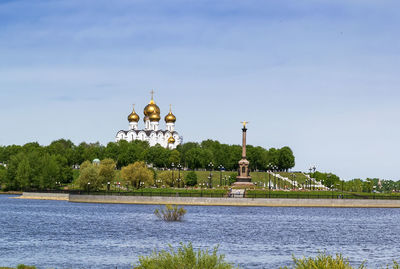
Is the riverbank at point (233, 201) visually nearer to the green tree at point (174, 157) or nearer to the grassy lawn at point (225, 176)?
the grassy lawn at point (225, 176)

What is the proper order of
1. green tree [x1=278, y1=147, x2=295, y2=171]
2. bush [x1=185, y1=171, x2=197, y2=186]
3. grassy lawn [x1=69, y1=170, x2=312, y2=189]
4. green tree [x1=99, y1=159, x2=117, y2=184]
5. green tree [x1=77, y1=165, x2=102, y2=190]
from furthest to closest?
green tree [x1=278, y1=147, x2=295, y2=171], grassy lawn [x1=69, y1=170, x2=312, y2=189], bush [x1=185, y1=171, x2=197, y2=186], green tree [x1=99, y1=159, x2=117, y2=184], green tree [x1=77, y1=165, x2=102, y2=190]

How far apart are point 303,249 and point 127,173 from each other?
80.2 metres

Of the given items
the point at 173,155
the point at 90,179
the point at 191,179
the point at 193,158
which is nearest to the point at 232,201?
the point at 90,179

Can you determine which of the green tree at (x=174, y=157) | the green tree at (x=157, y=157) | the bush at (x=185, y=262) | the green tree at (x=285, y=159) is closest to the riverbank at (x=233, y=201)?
the green tree at (x=174, y=157)

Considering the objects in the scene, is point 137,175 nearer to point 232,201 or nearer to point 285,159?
point 232,201

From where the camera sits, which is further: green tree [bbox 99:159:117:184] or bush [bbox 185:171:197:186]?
bush [bbox 185:171:197:186]

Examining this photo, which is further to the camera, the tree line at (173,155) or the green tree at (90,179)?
the tree line at (173,155)

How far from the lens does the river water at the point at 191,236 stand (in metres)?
43.8

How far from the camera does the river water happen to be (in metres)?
43.8

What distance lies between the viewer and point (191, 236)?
58.3 m

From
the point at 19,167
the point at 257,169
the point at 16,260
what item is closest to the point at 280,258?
the point at 16,260

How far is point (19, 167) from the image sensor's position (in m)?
138

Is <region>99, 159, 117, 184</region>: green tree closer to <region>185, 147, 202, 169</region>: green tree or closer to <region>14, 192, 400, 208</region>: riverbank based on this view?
<region>14, 192, 400, 208</region>: riverbank

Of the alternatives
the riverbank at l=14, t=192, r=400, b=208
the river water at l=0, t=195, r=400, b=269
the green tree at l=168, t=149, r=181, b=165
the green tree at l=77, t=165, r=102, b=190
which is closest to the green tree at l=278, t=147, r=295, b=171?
the green tree at l=168, t=149, r=181, b=165
